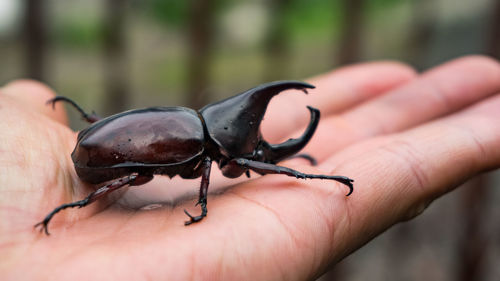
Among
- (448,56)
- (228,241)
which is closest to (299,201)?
(228,241)

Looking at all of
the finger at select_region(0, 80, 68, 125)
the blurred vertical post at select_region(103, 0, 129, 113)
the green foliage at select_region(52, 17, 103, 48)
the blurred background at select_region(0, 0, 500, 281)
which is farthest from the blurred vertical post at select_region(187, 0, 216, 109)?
the green foliage at select_region(52, 17, 103, 48)

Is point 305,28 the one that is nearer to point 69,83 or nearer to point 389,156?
point 69,83

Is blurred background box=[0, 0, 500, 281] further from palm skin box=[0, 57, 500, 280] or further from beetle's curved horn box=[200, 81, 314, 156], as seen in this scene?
beetle's curved horn box=[200, 81, 314, 156]

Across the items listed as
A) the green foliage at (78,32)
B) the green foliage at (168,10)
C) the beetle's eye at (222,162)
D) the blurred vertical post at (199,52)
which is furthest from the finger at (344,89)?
the green foliage at (78,32)

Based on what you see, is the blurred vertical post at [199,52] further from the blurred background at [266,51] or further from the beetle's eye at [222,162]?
the beetle's eye at [222,162]

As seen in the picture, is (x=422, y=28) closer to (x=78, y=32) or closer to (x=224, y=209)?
(x=224, y=209)
